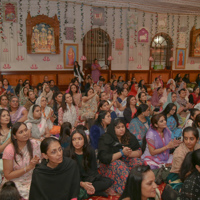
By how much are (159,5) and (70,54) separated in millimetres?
4694

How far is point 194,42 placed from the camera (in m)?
11.6

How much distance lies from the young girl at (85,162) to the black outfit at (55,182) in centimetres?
37

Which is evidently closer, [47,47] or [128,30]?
[47,47]

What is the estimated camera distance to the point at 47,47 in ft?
30.0

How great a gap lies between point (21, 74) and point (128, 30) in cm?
503

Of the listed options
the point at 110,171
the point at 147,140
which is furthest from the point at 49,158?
the point at 147,140

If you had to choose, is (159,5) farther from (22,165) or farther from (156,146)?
(22,165)

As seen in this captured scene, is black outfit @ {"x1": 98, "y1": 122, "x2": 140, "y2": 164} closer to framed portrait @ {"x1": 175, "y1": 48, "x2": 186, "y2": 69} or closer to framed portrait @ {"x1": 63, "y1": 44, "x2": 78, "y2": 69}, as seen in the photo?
framed portrait @ {"x1": 63, "y1": 44, "x2": 78, "y2": 69}

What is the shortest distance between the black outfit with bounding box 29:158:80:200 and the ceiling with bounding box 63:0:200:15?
848 centimetres

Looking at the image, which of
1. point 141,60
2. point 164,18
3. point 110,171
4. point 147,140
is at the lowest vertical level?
point 110,171

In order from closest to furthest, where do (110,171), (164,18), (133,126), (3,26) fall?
(110,171) < (133,126) < (3,26) < (164,18)

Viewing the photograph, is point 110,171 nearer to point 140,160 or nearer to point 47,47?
point 140,160

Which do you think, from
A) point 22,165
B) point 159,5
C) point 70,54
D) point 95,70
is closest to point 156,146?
point 22,165

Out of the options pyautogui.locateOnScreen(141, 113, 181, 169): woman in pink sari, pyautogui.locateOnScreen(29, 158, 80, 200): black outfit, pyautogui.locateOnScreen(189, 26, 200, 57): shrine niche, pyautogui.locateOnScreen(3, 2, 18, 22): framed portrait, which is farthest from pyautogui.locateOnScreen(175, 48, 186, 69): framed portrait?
pyautogui.locateOnScreen(29, 158, 80, 200): black outfit
